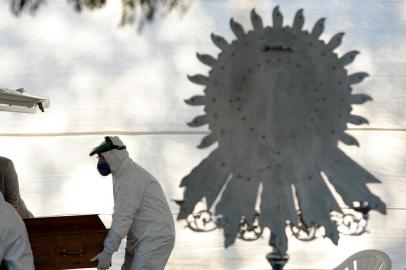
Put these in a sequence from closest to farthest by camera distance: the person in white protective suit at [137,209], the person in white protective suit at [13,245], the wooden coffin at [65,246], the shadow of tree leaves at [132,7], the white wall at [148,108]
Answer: the person in white protective suit at [13,245], the wooden coffin at [65,246], the person in white protective suit at [137,209], the shadow of tree leaves at [132,7], the white wall at [148,108]

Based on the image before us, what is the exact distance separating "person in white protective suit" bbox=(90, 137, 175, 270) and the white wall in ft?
3.23

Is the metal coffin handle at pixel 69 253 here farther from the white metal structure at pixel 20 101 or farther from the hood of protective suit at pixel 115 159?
the white metal structure at pixel 20 101

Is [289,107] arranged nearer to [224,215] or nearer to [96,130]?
[224,215]

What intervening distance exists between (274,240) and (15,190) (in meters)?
2.29

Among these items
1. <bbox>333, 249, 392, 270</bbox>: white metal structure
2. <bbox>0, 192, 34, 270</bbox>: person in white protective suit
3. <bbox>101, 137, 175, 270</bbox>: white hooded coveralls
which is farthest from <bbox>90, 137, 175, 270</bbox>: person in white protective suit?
<bbox>333, 249, 392, 270</bbox>: white metal structure

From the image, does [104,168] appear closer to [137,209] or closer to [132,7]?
[137,209]

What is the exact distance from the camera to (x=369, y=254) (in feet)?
19.6

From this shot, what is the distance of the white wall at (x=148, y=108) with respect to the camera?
274 inches

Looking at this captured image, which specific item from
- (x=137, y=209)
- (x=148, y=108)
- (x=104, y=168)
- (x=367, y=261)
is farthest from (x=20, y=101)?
(x=367, y=261)

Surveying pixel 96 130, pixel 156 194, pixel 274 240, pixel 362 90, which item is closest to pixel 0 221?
pixel 156 194

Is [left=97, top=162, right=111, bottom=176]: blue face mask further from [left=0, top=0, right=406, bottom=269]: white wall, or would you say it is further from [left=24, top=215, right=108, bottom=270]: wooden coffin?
[left=0, top=0, right=406, bottom=269]: white wall

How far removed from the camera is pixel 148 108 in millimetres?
7016

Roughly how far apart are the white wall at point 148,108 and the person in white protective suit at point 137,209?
0.98 m

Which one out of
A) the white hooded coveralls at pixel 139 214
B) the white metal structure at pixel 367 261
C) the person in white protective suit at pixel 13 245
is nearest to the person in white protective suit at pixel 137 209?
the white hooded coveralls at pixel 139 214
